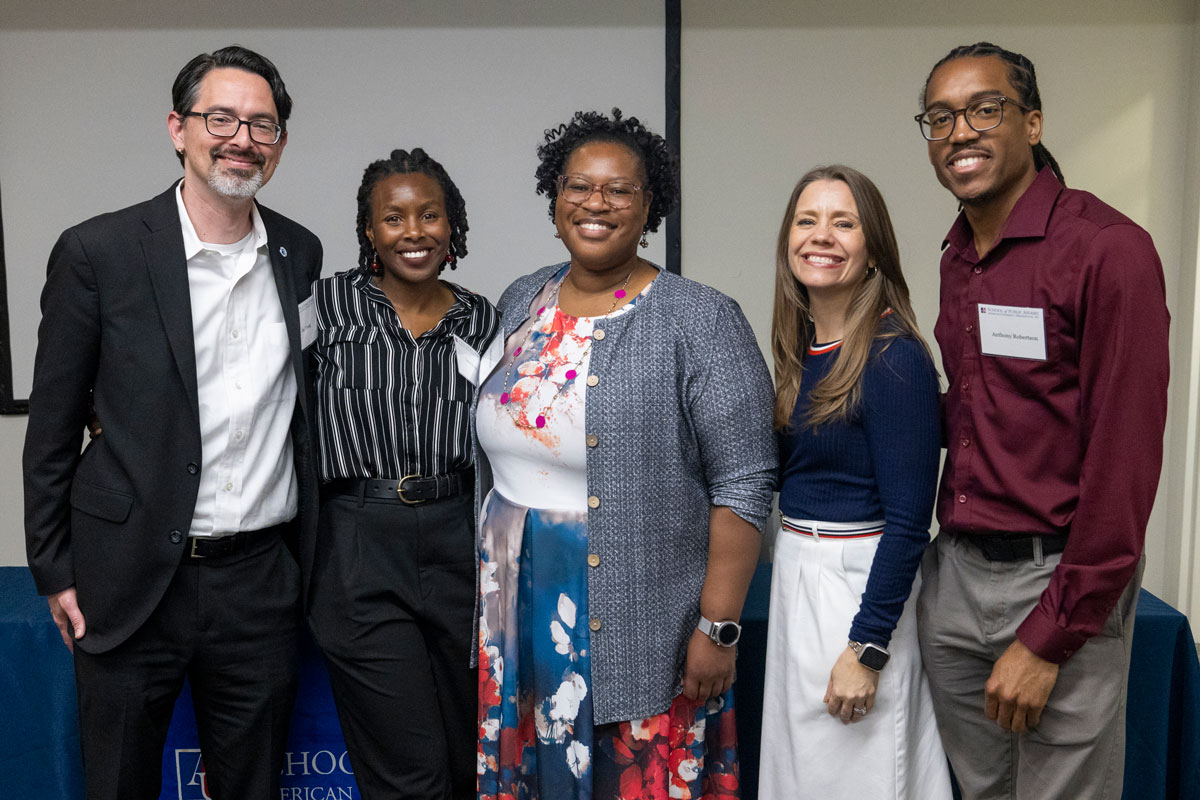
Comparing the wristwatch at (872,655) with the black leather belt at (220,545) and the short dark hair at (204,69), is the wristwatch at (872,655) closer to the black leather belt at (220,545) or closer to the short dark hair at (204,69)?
the black leather belt at (220,545)

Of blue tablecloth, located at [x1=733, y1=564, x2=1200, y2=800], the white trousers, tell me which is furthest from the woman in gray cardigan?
blue tablecloth, located at [x1=733, y1=564, x2=1200, y2=800]

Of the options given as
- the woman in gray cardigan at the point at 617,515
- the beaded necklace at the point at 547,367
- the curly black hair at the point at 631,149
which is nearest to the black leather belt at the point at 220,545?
the woman in gray cardigan at the point at 617,515

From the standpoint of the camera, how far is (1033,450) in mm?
1594

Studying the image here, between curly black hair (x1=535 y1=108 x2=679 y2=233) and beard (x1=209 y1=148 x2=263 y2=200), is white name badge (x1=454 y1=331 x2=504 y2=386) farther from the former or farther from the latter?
beard (x1=209 y1=148 x2=263 y2=200)

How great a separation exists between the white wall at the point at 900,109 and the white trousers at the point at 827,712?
220 centimetres

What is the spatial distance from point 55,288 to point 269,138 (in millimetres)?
504

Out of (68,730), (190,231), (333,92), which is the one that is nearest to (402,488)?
(190,231)

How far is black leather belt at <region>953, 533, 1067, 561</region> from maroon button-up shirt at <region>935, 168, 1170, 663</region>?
0.02 metres

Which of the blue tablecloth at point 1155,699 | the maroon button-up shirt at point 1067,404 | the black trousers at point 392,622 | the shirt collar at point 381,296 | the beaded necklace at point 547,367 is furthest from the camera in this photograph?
the blue tablecloth at point 1155,699

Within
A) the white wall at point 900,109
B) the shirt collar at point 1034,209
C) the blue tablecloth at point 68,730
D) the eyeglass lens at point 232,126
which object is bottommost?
the blue tablecloth at point 68,730

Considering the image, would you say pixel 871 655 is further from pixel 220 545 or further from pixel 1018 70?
pixel 220 545

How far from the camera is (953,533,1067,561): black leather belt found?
5.25 feet

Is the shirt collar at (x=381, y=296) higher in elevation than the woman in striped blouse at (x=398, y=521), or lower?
higher

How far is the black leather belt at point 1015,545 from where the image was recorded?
5.25 ft
